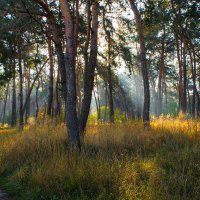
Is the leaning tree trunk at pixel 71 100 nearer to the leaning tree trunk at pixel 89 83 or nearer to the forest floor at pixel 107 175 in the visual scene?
the forest floor at pixel 107 175

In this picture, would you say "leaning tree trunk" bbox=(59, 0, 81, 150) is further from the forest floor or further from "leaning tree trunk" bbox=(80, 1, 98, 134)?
"leaning tree trunk" bbox=(80, 1, 98, 134)

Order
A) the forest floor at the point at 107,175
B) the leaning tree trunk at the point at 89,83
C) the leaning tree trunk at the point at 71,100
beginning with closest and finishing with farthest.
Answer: the forest floor at the point at 107,175, the leaning tree trunk at the point at 71,100, the leaning tree trunk at the point at 89,83

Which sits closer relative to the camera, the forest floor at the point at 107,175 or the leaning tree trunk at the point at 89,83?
the forest floor at the point at 107,175

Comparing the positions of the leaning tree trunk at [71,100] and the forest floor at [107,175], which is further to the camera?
the leaning tree trunk at [71,100]

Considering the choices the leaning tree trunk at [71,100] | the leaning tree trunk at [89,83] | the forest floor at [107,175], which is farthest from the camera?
the leaning tree trunk at [89,83]

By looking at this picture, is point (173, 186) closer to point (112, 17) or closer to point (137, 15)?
point (137, 15)

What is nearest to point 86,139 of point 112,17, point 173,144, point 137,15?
point 173,144

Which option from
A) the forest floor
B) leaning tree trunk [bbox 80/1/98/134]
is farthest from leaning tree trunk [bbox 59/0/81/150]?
leaning tree trunk [bbox 80/1/98/134]

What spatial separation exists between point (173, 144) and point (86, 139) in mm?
2631

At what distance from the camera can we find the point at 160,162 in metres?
6.73

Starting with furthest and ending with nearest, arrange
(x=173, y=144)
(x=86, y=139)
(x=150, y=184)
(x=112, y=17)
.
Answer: (x=112, y=17) < (x=86, y=139) < (x=173, y=144) < (x=150, y=184)

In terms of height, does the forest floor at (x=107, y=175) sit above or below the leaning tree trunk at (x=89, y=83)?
below

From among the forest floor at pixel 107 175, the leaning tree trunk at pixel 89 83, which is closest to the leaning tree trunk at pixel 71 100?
the forest floor at pixel 107 175

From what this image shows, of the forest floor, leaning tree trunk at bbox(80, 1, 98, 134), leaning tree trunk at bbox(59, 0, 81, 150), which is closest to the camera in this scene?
the forest floor
